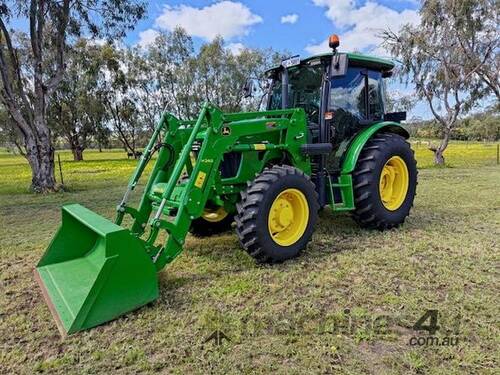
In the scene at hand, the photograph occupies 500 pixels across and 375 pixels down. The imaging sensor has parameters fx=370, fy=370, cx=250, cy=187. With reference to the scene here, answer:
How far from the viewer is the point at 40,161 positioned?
34.4 feet

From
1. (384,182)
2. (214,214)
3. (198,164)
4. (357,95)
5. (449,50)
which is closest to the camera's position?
(198,164)

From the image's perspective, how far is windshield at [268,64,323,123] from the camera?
15.4 ft

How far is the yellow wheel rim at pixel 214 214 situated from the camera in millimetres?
4414

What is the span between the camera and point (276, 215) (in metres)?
3.80

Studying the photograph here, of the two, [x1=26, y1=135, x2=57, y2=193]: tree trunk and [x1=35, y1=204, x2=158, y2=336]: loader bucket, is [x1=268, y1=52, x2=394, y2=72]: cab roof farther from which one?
[x1=26, y1=135, x2=57, y2=193]: tree trunk

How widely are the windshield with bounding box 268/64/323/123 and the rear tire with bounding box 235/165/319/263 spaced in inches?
50.8

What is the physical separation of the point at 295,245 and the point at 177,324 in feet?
5.28

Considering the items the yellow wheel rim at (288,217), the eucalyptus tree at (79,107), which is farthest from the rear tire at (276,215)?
the eucalyptus tree at (79,107)

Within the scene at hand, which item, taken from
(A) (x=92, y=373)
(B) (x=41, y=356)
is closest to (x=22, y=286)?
(B) (x=41, y=356)

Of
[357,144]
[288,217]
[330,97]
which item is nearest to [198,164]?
[288,217]

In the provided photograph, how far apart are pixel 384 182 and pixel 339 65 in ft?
6.17

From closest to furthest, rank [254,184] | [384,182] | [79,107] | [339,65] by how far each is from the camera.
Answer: [254,184]
[339,65]
[384,182]
[79,107]

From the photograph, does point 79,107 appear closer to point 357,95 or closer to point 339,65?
point 357,95

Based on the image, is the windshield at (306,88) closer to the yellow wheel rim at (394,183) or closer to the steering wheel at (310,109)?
the steering wheel at (310,109)
